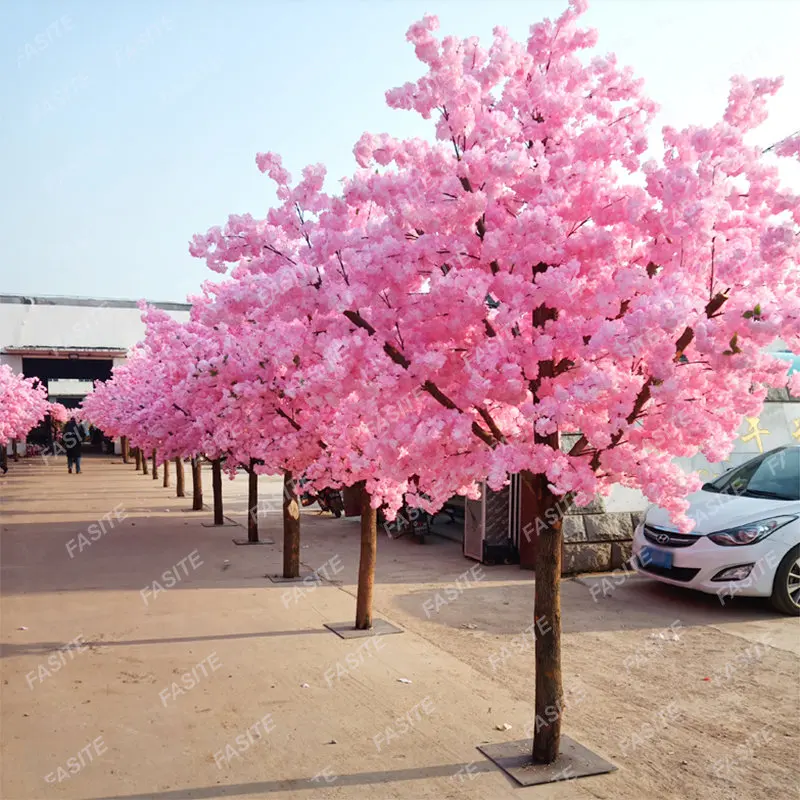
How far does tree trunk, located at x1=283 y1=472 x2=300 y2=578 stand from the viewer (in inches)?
445

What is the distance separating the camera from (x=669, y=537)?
9.62m

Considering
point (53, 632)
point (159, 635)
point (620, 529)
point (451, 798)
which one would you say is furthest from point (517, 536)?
point (451, 798)

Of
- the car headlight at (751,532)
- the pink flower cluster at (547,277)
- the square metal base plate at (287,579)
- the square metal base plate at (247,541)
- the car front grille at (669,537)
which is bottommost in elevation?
the square metal base plate at (247,541)

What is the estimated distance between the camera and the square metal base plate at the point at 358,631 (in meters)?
8.59

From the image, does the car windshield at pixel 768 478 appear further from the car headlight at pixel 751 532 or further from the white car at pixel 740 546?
the car headlight at pixel 751 532

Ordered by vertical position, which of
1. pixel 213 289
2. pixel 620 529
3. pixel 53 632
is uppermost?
pixel 213 289

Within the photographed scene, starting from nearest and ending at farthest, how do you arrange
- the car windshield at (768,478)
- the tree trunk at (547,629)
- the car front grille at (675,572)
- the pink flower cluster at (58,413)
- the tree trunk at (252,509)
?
the tree trunk at (547,629)
the car front grille at (675,572)
the car windshield at (768,478)
the tree trunk at (252,509)
the pink flower cluster at (58,413)

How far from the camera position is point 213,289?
50.8 feet

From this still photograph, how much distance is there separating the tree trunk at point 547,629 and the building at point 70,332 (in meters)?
47.9

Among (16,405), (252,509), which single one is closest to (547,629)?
(252,509)

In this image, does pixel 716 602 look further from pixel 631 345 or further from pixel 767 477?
pixel 631 345

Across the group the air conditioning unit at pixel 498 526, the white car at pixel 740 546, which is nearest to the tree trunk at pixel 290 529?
the air conditioning unit at pixel 498 526

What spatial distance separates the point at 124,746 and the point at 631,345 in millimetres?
4345

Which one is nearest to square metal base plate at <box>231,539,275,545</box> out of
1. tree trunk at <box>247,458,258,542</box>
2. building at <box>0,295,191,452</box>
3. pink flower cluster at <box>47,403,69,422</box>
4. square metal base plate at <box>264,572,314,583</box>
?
tree trunk at <box>247,458,258,542</box>
